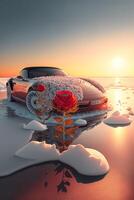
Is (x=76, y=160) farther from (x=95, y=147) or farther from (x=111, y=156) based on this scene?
(x=95, y=147)

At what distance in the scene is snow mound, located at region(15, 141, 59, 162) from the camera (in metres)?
3.61

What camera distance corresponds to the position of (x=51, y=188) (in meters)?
2.77

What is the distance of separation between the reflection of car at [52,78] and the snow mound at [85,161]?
9.74ft

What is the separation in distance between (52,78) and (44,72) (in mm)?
1244

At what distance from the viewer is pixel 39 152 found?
3.69 m

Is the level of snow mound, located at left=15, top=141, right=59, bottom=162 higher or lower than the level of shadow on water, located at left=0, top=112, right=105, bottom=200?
higher

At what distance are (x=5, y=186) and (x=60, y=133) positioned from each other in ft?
8.17

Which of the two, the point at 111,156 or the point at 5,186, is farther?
Result: the point at 111,156

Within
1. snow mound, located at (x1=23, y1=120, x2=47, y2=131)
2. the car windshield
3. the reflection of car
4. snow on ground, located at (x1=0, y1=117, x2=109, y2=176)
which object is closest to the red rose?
snow on ground, located at (x1=0, y1=117, x2=109, y2=176)

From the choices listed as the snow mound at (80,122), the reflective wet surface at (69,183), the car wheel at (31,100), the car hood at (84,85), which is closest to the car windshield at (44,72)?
the car hood at (84,85)

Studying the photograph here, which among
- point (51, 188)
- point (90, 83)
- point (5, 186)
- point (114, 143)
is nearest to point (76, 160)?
point (51, 188)

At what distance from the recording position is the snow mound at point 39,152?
3605 mm

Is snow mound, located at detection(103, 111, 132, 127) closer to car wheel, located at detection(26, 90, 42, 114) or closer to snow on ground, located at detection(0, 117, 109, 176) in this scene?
car wheel, located at detection(26, 90, 42, 114)

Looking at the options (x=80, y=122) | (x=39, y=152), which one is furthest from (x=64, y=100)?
(x=80, y=122)
